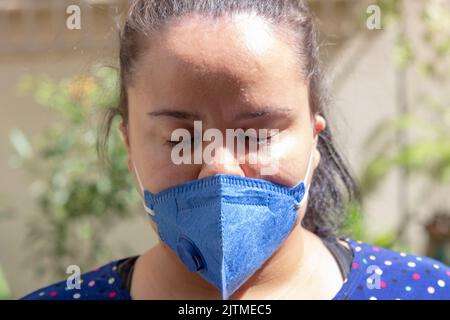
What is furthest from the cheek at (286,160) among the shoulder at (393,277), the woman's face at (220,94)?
the shoulder at (393,277)

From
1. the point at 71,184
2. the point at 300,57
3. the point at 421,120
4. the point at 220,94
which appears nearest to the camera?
the point at 220,94

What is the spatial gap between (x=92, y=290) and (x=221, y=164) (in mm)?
495

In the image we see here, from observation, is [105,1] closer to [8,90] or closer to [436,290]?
[8,90]

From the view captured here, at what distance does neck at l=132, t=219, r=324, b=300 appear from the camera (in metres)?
1.67

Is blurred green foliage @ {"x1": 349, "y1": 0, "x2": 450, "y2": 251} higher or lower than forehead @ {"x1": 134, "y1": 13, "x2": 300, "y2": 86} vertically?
lower

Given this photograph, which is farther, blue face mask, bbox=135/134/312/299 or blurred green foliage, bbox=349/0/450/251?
blurred green foliage, bbox=349/0/450/251

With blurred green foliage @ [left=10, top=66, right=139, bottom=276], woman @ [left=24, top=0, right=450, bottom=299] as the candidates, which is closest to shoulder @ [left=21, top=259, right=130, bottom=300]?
woman @ [left=24, top=0, right=450, bottom=299]

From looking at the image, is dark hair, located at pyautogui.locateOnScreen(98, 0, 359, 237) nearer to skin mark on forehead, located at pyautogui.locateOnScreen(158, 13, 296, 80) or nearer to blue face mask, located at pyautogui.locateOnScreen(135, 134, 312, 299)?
skin mark on forehead, located at pyautogui.locateOnScreen(158, 13, 296, 80)

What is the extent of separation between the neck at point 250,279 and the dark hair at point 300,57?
25cm

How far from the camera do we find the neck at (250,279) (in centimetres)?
167

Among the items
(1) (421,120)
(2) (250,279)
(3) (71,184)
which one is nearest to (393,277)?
(2) (250,279)

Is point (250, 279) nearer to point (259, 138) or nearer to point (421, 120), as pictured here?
point (259, 138)

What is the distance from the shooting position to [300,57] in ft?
5.45

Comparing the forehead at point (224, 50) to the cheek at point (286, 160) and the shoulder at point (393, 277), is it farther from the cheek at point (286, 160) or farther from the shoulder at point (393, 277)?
the shoulder at point (393, 277)
